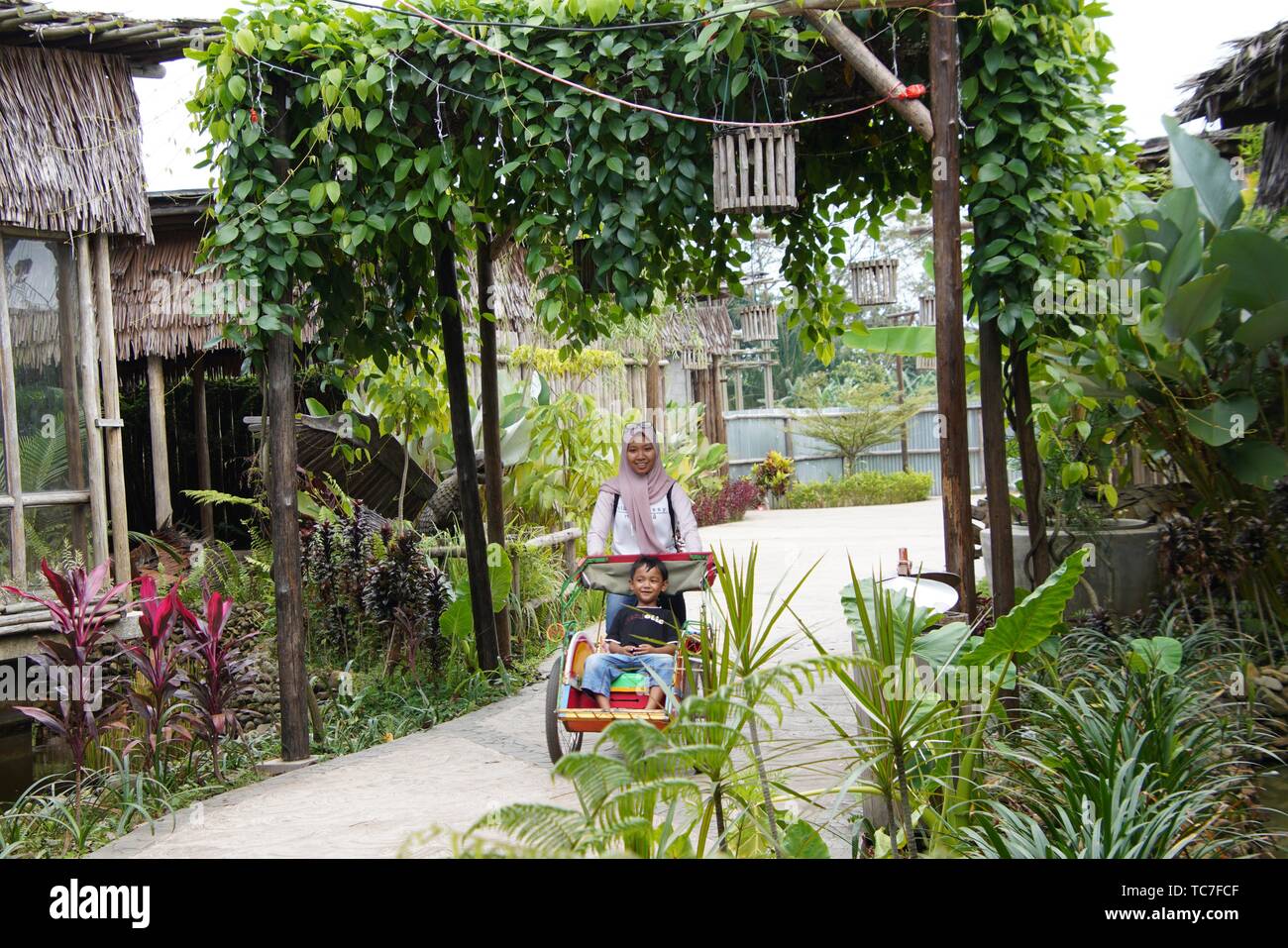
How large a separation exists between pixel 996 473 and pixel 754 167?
1947 millimetres

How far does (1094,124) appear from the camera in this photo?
18.4ft

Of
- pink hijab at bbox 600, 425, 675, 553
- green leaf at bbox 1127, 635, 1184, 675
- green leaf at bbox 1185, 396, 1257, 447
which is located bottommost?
green leaf at bbox 1127, 635, 1184, 675

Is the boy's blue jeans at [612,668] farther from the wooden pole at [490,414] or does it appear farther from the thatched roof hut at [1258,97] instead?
the thatched roof hut at [1258,97]

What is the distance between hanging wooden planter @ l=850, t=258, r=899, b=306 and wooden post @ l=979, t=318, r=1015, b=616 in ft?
40.2

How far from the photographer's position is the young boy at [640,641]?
5.81 meters

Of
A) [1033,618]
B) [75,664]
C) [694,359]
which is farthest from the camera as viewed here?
[694,359]

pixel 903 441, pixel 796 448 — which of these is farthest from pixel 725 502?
pixel 903 441

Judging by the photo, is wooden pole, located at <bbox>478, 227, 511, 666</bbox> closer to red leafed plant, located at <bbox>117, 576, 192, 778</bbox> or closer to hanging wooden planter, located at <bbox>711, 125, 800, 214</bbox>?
hanging wooden planter, located at <bbox>711, 125, 800, 214</bbox>

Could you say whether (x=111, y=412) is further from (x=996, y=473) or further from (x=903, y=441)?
(x=903, y=441)

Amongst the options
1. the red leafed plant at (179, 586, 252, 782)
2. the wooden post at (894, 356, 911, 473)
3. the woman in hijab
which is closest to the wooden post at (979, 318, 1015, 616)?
the woman in hijab

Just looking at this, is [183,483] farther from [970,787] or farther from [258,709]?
[970,787]

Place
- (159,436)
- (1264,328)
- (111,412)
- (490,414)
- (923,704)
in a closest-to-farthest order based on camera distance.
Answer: (923,704) → (1264,328) → (111,412) → (490,414) → (159,436)

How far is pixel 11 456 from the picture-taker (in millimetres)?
7336

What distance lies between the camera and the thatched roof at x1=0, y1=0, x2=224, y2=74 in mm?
7215
